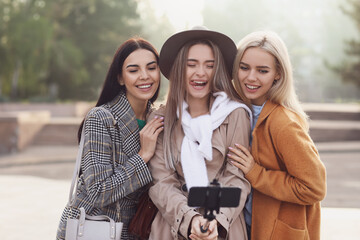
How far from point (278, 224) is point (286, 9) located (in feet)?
237

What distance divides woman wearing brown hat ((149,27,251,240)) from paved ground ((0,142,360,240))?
2.62 metres

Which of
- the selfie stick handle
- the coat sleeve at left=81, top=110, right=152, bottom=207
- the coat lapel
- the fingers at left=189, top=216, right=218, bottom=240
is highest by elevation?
the coat lapel

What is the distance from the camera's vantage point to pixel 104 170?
7.97ft

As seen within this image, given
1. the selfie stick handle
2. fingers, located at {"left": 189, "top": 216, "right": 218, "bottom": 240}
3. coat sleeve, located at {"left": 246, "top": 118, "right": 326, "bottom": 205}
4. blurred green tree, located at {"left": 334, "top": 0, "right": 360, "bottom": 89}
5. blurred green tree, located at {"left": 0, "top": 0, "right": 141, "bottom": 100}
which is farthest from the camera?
blurred green tree, located at {"left": 0, "top": 0, "right": 141, "bottom": 100}

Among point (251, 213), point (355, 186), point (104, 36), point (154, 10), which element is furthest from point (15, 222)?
point (154, 10)

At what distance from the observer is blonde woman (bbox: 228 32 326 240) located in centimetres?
223

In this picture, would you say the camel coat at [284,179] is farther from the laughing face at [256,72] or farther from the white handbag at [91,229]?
the white handbag at [91,229]

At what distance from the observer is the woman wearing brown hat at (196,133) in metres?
2.29

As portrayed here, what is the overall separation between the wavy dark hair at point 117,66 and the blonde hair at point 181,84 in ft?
1.08

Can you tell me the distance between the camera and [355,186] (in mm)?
7875

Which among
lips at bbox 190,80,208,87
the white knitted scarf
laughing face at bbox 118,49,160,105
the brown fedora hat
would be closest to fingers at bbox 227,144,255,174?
the white knitted scarf

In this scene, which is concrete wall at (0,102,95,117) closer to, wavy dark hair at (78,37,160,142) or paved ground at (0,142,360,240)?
paved ground at (0,142,360,240)

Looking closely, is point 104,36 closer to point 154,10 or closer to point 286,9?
point 154,10

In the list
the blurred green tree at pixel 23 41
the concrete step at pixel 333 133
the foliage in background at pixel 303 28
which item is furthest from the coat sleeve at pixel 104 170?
the foliage in background at pixel 303 28
